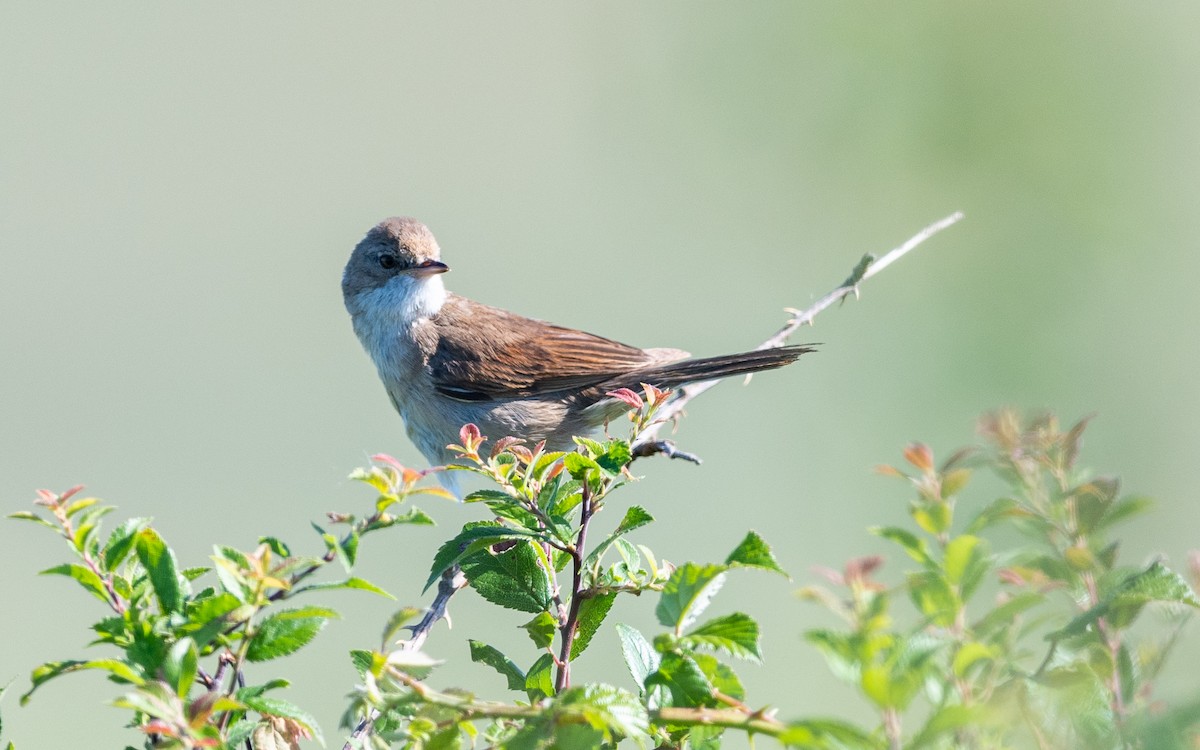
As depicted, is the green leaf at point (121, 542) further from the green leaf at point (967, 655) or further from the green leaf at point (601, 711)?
the green leaf at point (967, 655)

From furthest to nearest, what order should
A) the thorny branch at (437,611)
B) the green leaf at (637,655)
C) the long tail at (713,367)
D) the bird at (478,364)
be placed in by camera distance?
the bird at (478,364)
the long tail at (713,367)
the thorny branch at (437,611)
the green leaf at (637,655)

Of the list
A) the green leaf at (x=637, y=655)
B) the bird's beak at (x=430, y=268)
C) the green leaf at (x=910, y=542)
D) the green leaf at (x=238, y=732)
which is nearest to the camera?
the green leaf at (x=910, y=542)

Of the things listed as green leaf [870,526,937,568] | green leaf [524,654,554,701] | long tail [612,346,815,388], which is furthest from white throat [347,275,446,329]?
green leaf [870,526,937,568]

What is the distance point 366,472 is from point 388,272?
153 inches

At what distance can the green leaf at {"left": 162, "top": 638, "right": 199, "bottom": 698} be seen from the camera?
1.05 metres

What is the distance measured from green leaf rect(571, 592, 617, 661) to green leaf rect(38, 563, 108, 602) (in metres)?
0.61

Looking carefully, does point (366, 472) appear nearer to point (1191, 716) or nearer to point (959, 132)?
point (1191, 716)

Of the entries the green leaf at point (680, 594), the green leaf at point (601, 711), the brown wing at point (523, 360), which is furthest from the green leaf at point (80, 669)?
the brown wing at point (523, 360)

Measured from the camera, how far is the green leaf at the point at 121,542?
119 centimetres

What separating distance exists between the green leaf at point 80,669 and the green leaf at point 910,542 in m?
0.72

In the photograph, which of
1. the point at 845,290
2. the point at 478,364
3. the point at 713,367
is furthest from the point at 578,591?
the point at 478,364

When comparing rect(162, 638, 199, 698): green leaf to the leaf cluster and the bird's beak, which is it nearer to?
the leaf cluster

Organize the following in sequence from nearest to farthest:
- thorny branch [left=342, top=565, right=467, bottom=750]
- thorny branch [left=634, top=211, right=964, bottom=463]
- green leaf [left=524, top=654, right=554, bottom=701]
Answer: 1. green leaf [left=524, top=654, right=554, bottom=701]
2. thorny branch [left=342, top=565, right=467, bottom=750]
3. thorny branch [left=634, top=211, right=964, bottom=463]

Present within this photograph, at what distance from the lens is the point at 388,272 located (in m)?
4.92
